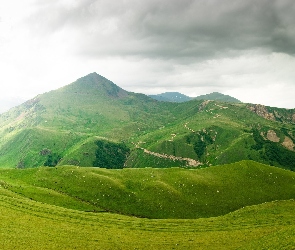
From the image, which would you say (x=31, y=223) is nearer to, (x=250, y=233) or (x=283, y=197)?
(x=250, y=233)

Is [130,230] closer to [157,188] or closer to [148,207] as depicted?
[148,207]

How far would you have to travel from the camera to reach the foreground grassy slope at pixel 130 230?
7831cm

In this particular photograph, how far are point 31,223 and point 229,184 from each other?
358 feet

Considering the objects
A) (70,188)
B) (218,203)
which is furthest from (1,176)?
(218,203)

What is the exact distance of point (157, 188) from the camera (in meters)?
148

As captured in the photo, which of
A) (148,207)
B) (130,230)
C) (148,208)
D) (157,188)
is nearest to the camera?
(130,230)

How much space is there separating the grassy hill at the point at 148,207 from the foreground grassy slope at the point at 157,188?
18.2 inches

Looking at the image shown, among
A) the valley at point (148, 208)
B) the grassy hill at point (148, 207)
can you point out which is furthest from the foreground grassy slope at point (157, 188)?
the grassy hill at point (148, 207)

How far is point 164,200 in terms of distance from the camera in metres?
140

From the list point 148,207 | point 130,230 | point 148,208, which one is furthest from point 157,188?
point 130,230

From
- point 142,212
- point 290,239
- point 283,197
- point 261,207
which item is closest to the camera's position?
point 290,239

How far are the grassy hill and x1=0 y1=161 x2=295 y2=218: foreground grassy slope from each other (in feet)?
1.52

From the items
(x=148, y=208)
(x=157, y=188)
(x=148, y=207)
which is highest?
(x=157, y=188)

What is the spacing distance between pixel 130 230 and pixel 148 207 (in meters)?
39.1
